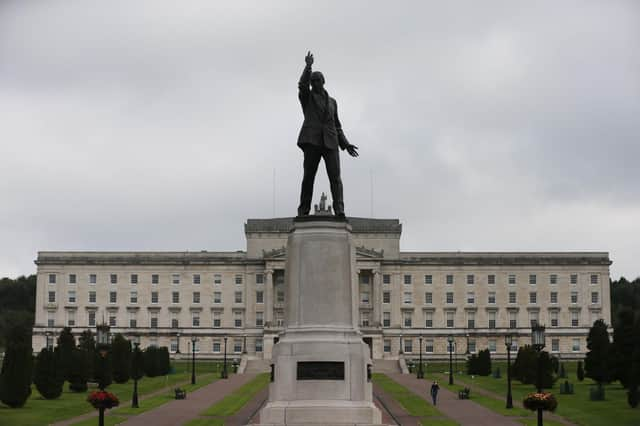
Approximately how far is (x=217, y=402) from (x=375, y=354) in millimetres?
75188

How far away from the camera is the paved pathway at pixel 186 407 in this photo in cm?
4694

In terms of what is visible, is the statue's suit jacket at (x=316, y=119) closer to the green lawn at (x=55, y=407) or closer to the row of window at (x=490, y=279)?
the green lawn at (x=55, y=407)

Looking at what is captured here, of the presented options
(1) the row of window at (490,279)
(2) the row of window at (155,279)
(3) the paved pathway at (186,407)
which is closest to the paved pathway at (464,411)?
(3) the paved pathway at (186,407)

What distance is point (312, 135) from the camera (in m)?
28.6

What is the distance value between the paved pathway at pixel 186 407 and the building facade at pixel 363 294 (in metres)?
60.0

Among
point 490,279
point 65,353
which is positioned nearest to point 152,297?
point 490,279

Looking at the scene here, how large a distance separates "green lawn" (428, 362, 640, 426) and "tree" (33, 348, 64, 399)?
26891 millimetres

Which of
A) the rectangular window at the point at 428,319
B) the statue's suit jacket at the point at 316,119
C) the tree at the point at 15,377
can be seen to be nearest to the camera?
the statue's suit jacket at the point at 316,119

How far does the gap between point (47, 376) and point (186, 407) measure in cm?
1012

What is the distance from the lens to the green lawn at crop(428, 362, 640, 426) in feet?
164

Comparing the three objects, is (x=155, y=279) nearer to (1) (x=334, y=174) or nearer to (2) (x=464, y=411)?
(2) (x=464, y=411)

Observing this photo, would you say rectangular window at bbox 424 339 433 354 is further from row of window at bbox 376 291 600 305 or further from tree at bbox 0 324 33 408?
tree at bbox 0 324 33 408

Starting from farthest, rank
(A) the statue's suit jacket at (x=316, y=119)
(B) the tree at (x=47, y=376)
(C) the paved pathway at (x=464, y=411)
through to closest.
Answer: (B) the tree at (x=47, y=376), (C) the paved pathway at (x=464, y=411), (A) the statue's suit jacket at (x=316, y=119)

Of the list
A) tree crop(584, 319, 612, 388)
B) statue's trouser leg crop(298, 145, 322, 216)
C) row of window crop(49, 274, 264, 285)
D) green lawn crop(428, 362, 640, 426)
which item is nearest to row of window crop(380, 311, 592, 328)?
row of window crop(49, 274, 264, 285)
